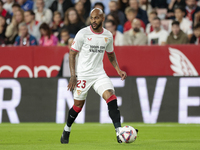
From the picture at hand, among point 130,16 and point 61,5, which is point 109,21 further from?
point 61,5

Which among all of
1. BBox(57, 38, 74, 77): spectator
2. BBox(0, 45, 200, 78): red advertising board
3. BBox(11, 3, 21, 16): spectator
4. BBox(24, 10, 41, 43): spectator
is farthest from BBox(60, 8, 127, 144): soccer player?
BBox(11, 3, 21, 16): spectator

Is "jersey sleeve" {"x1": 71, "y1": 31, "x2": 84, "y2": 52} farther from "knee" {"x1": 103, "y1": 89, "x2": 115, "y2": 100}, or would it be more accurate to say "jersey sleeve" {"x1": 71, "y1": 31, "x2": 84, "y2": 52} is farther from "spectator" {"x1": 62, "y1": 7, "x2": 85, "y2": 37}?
"spectator" {"x1": 62, "y1": 7, "x2": 85, "y2": 37}

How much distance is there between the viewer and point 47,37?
15242mm

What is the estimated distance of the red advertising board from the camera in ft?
44.2

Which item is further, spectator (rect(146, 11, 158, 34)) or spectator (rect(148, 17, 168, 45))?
spectator (rect(146, 11, 158, 34))

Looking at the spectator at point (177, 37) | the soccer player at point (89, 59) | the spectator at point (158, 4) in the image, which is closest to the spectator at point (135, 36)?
the spectator at point (177, 37)

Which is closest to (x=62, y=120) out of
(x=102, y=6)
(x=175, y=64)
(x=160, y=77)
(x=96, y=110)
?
(x=96, y=110)

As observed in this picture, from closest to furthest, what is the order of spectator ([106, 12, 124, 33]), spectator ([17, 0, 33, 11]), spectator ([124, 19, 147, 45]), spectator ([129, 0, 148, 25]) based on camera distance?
spectator ([124, 19, 147, 45]) → spectator ([106, 12, 124, 33]) → spectator ([129, 0, 148, 25]) → spectator ([17, 0, 33, 11])

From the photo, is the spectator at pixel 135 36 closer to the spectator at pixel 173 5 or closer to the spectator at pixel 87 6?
the spectator at pixel 173 5

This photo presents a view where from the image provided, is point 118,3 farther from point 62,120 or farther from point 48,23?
point 62,120

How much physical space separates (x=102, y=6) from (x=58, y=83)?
4072mm

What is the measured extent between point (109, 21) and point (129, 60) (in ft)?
4.61

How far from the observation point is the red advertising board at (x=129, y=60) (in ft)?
44.2

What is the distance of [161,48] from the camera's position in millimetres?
13633
